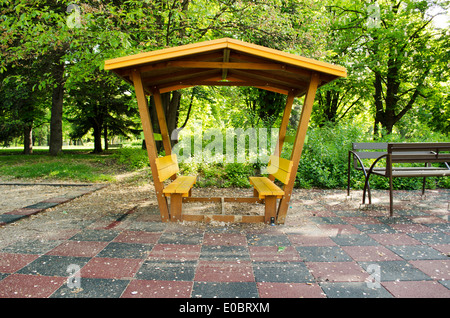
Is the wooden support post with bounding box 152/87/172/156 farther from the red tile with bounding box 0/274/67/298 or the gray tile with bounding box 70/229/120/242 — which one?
the red tile with bounding box 0/274/67/298

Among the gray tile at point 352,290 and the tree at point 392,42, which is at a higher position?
the tree at point 392,42

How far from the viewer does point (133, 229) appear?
161 inches

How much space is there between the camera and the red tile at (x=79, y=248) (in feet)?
10.6

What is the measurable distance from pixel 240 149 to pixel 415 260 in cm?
663

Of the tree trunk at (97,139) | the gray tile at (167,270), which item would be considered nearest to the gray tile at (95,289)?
the gray tile at (167,270)

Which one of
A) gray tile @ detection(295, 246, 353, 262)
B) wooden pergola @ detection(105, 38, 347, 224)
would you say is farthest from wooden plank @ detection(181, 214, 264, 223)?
gray tile @ detection(295, 246, 353, 262)

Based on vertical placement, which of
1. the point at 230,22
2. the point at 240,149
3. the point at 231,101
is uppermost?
the point at 230,22

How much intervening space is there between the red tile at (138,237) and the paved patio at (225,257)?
0.01m

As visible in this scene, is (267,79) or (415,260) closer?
(415,260)

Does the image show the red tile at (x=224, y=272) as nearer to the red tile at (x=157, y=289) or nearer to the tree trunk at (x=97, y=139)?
the red tile at (x=157, y=289)

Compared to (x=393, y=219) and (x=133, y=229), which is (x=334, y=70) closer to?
(x=393, y=219)

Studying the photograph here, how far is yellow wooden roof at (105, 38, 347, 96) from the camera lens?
379 cm
